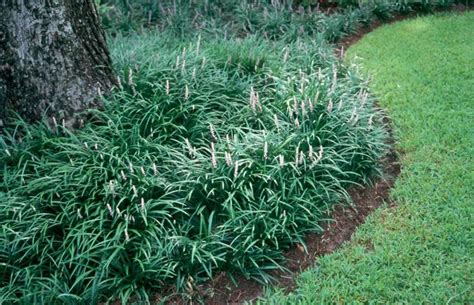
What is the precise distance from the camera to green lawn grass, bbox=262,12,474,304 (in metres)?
3.23

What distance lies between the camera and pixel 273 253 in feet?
11.5

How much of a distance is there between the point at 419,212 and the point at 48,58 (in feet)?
10.0

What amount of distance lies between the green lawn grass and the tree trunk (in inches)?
89.6

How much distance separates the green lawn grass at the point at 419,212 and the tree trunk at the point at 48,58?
2276mm

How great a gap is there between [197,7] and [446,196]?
200 inches

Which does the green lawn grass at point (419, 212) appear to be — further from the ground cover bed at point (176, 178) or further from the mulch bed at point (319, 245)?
the ground cover bed at point (176, 178)

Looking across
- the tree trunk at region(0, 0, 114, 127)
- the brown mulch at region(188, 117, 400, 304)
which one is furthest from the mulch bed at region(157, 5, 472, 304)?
the tree trunk at region(0, 0, 114, 127)

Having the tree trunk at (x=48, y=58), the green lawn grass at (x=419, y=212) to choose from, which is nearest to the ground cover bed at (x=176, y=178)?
the tree trunk at (x=48, y=58)

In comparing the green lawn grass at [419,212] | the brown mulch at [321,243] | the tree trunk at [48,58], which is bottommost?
the brown mulch at [321,243]

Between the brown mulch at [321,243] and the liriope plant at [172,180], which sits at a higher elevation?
the liriope plant at [172,180]

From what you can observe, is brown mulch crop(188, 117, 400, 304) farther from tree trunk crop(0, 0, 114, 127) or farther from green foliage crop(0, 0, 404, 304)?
tree trunk crop(0, 0, 114, 127)

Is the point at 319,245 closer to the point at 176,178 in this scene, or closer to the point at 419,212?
the point at 419,212

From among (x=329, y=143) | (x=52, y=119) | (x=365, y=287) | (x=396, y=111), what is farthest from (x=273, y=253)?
(x=396, y=111)

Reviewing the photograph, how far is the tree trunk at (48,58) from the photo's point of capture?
4.09 m
